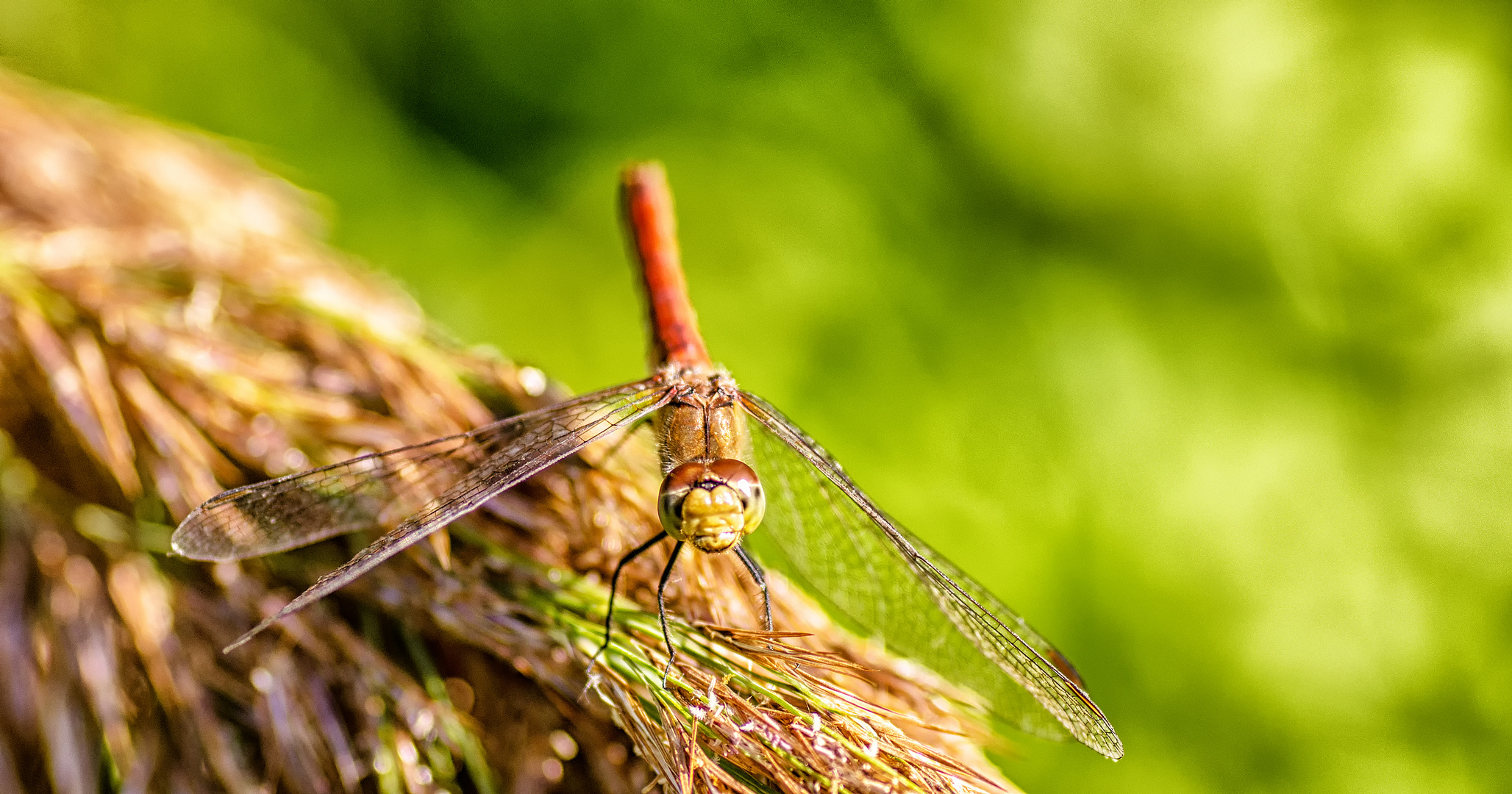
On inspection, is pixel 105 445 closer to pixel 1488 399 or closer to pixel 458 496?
pixel 458 496

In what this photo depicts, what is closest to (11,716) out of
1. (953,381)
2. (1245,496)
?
(953,381)

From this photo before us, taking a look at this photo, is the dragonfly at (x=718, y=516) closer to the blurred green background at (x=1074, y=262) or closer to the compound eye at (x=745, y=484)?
the compound eye at (x=745, y=484)

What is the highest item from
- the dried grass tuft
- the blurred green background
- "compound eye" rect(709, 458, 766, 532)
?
the blurred green background

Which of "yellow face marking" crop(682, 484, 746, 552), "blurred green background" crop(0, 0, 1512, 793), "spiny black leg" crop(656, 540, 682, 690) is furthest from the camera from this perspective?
"blurred green background" crop(0, 0, 1512, 793)

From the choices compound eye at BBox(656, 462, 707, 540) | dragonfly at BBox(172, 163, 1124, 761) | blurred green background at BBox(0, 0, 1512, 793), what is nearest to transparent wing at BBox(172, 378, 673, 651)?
dragonfly at BBox(172, 163, 1124, 761)

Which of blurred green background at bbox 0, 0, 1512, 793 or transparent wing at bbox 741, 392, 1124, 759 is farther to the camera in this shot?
blurred green background at bbox 0, 0, 1512, 793

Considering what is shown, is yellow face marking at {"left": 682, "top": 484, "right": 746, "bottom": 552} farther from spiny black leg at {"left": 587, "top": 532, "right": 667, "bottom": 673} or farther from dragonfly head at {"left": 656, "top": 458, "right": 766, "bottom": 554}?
spiny black leg at {"left": 587, "top": 532, "right": 667, "bottom": 673}
